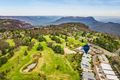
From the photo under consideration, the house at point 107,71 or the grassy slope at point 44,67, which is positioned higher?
the grassy slope at point 44,67

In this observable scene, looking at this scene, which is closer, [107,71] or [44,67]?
[44,67]

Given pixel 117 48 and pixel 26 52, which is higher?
pixel 26 52

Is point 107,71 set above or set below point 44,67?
below

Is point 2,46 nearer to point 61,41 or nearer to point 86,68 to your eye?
point 61,41

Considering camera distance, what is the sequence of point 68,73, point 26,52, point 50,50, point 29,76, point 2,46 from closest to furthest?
point 29,76 → point 68,73 → point 26,52 → point 50,50 → point 2,46

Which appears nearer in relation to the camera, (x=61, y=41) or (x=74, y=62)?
(x=74, y=62)

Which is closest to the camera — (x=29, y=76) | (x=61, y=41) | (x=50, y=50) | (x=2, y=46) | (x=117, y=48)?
(x=29, y=76)

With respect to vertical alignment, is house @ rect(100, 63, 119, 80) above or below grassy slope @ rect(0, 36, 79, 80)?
below

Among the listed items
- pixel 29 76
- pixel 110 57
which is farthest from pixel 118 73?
pixel 29 76

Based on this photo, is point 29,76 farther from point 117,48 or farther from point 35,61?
point 117,48

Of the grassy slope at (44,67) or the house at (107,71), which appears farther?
the house at (107,71)
